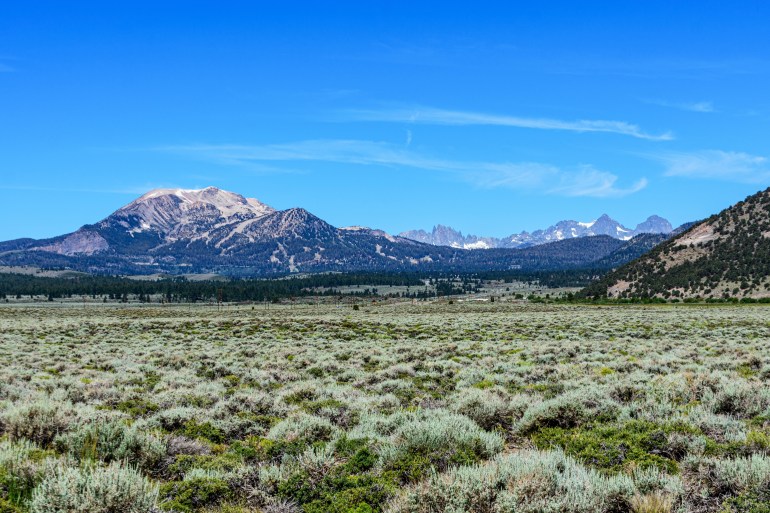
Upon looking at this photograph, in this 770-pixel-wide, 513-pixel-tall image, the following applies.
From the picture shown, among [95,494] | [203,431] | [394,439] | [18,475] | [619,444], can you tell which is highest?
[95,494]

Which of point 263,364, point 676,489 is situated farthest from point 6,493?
point 263,364

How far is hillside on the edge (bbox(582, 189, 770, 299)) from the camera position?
10119 centimetres

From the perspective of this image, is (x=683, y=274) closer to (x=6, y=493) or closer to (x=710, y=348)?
(x=710, y=348)

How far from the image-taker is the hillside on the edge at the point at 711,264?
101 m

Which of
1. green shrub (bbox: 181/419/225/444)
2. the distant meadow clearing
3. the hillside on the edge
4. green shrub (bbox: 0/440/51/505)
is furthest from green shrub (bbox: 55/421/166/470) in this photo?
the hillside on the edge

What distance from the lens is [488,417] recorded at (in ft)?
31.9

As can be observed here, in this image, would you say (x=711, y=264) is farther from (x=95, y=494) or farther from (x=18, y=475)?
(x=18, y=475)

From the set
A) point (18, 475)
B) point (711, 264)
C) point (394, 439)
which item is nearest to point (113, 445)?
point (18, 475)

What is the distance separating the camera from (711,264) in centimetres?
11075

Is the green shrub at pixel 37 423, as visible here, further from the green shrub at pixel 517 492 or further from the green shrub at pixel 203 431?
the green shrub at pixel 517 492

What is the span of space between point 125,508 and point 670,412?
29.6ft

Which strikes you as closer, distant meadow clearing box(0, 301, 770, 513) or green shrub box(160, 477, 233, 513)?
distant meadow clearing box(0, 301, 770, 513)

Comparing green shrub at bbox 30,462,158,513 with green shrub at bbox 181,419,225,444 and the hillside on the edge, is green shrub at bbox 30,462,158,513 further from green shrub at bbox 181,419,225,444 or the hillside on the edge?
the hillside on the edge

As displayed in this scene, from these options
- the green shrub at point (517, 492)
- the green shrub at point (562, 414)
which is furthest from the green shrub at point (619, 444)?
the green shrub at point (517, 492)
